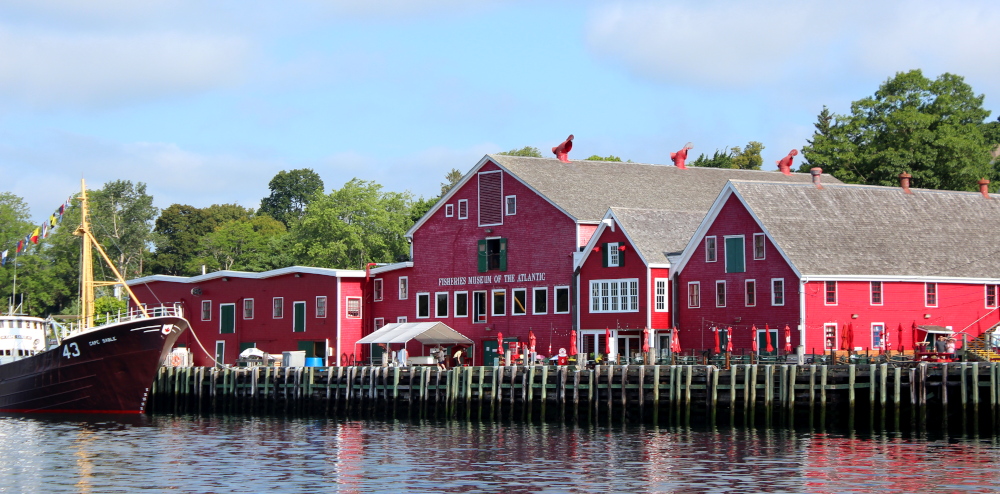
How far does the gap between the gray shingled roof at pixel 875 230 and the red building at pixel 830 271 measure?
58 millimetres

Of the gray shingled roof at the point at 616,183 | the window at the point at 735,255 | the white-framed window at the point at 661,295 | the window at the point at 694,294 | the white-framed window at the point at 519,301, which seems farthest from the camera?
the gray shingled roof at the point at 616,183

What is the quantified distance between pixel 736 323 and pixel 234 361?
29108 millimetres

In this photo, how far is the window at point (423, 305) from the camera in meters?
66.7

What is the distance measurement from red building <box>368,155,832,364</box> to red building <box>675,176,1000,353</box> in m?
2.63

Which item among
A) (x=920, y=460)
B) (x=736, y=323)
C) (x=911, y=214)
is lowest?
(x=920, y=460)

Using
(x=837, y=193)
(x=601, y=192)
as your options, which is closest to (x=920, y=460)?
(x=837, y=193)

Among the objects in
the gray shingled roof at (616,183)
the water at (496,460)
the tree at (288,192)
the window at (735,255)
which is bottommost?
the water at (496,460)

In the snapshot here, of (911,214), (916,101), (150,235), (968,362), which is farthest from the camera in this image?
(150,235)

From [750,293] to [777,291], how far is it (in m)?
1.28

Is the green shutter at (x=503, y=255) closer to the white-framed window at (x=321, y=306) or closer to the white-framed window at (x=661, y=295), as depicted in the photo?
the white-framed window at (x=661, y=295)

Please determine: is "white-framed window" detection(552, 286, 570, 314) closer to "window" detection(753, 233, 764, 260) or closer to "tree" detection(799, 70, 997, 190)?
"window" detection(753, 233, 764, 260)

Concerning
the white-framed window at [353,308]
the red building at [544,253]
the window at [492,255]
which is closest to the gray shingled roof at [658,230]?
the red building at [544,253]

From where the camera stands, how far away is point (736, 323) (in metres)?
54.8

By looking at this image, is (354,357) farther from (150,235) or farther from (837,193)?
(150,235)
